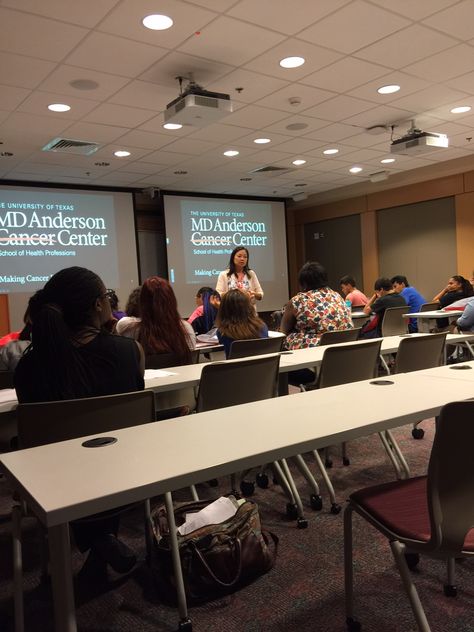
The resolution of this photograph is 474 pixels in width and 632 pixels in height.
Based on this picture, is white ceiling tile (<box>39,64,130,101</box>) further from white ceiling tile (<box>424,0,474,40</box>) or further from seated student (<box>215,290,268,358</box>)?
white ceiling tile (<box>424,0,474,40</box>)

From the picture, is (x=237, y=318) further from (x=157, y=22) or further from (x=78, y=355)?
(x=157, y=22)

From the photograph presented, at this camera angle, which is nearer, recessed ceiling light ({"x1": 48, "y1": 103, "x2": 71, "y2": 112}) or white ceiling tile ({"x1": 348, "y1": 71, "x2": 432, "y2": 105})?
white ceiling tile ({"x1": 348, "y1": 71, "x2": 432, "y2": 105})

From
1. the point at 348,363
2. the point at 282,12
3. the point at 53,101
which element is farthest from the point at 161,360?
the point at 53,101

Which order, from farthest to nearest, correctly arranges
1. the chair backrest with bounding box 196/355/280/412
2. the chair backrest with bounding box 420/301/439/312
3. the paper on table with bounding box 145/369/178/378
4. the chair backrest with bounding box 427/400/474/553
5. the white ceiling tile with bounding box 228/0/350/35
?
the chair backrest with bounding box 420/301/439/312, the white ceiling tile with bounding box 228/0/350/35, the paper on table with bounding box 145/369/178/378, the chair backrest with bounding box 196/355/280/412, the chair backrest with bounding box 427/400/474/553

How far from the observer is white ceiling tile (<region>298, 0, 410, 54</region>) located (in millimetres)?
3619

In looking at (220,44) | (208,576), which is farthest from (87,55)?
(208,576)

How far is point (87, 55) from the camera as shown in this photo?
4.02 m

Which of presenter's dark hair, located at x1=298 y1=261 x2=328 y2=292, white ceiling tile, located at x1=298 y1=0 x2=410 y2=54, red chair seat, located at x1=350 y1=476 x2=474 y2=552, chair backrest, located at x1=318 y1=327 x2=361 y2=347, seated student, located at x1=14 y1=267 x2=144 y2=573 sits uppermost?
white ceiling tile, located at x1=298 y1=0 x2=410 y2=54

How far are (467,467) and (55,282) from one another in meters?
1.45

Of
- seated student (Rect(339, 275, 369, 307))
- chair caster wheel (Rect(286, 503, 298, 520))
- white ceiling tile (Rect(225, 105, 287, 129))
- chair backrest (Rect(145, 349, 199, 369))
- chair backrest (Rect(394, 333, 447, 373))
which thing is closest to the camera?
chair caster wheel (Rect(286, 503, 298, 520))

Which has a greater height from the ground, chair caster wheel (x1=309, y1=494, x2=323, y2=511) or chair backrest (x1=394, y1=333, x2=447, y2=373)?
chair backrest (x1=394, y1=333, x2=447, y2=373)

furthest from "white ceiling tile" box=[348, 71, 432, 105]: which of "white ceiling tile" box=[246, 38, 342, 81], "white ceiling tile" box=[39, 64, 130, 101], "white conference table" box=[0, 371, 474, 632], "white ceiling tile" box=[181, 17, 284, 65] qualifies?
"white conference table" box=[0, 371, 474, 632]

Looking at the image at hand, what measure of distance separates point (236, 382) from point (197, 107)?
2826mm

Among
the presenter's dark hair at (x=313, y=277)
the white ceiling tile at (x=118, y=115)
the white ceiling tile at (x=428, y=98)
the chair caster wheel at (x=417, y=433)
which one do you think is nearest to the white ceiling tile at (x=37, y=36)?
the white ceiling tile at (x=118, y=115)
